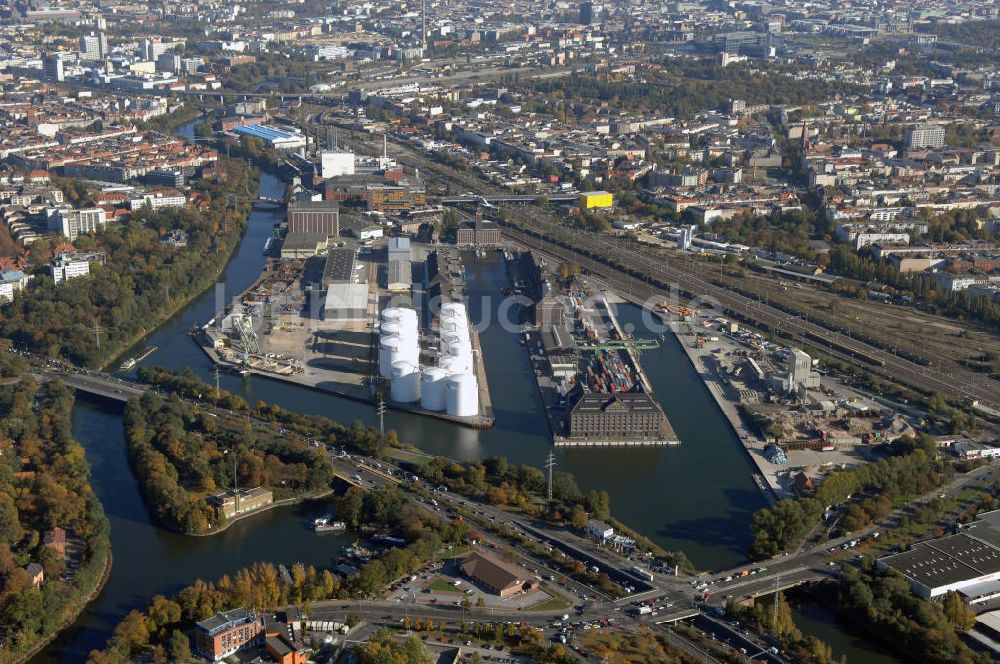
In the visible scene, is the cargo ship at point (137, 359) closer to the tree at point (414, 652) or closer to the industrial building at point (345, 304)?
the industrial building at point (345, 304)

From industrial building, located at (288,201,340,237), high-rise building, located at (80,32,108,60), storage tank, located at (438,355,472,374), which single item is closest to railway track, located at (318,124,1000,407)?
industrial building, located at (288,201,340,237)

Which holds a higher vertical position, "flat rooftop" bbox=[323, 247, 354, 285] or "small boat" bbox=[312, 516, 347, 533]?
"flat rooftop" bbox=[323, 247, 354, 285]

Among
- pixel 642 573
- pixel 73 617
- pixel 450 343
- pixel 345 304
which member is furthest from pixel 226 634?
pixel 345 304

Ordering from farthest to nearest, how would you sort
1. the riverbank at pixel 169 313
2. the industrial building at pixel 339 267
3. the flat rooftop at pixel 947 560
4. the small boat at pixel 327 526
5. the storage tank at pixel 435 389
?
the industrial building at pixel 339 267 < the riverbank at pixel 169 313 < the storage tank at pixel 435 389 < the small boat at pixel 327 526 < the flat rooftop at pixel 947 560

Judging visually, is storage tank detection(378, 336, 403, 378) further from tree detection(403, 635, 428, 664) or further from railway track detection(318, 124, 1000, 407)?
tree detection(403, 635, 428, 664)

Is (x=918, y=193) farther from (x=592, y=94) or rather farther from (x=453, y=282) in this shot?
(x=592, y=94)

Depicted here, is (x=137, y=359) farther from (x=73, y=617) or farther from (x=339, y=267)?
(x=73, y=617)

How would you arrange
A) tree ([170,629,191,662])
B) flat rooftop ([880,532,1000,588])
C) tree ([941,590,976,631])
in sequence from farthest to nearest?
flat rooftop ([880,532,1000,588]), tree ([941,590,976,631]), tree ([170,629,191,662])

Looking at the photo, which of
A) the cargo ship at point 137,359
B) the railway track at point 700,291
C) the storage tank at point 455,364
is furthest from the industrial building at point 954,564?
the cargo ship at point 137,359
